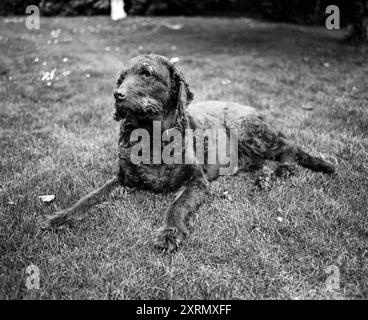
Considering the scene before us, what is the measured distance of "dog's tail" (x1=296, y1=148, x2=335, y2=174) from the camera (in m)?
3.79

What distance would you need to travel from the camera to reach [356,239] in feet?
8.84

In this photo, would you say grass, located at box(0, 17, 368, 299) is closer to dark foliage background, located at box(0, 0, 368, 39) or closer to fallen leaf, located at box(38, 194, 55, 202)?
fallen leaf, located at box(38, 194, 55, 202)

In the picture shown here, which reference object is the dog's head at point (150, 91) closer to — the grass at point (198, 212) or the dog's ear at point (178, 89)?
the dog's ear at point (178, 89)

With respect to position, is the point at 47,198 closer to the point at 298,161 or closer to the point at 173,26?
the point at 298,161

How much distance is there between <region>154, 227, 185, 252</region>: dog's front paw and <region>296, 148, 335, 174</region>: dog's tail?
1.95 m

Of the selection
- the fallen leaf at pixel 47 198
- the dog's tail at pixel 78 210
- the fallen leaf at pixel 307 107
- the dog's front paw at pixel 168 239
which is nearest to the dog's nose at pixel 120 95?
the dog's tail at pixel 78 210

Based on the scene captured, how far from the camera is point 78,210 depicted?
3.06m

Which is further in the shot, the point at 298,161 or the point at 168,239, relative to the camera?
the point at 298,161

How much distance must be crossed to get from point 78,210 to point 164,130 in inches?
43.3

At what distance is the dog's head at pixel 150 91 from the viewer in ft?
9.66

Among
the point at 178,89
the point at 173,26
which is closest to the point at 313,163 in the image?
the point at 178,89

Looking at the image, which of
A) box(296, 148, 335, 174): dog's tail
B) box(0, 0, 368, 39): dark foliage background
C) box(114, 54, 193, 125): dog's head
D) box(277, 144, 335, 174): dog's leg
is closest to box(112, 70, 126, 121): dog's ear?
box(114, 54, 193, 125): dog's head

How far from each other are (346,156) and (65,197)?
3372mm
